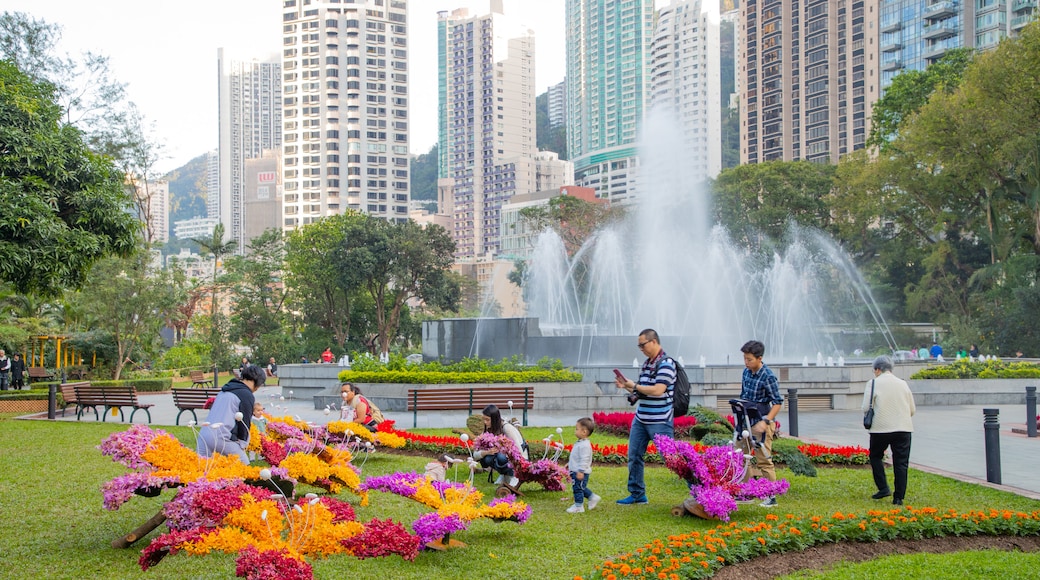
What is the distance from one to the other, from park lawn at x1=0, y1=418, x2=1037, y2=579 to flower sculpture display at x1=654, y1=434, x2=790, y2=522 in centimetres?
27

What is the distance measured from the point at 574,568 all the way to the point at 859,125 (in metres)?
92.3

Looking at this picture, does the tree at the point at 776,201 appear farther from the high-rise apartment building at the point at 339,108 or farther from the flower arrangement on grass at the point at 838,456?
the high-rise apartment building at the point at 339,108

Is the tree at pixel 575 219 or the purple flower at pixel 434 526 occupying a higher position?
the tree at pixel 575 219

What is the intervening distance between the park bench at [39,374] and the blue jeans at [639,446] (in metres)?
29.0

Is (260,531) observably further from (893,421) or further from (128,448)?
(893,421)

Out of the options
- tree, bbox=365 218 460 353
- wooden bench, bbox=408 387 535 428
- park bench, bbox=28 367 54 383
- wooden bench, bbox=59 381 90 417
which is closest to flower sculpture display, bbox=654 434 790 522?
wooden bench, bbox=408 387 535 428

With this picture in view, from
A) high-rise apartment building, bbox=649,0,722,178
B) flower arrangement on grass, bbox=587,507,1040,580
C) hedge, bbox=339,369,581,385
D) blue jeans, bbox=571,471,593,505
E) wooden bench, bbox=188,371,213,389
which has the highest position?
high-rise apartment building, bbox=649,0,722,178

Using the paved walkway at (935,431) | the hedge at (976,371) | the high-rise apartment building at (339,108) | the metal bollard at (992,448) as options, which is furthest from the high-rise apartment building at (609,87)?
the metal bollard at (992,448)

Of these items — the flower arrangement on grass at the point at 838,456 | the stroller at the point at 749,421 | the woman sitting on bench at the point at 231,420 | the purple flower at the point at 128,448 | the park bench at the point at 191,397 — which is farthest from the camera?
the park bench at the point at 191,397

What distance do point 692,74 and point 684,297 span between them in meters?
101

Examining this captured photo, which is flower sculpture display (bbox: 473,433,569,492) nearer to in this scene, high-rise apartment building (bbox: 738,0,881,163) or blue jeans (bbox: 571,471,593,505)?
blue jeans (bbox: 571,471,593,505)

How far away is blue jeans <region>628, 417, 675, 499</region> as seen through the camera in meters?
8.53

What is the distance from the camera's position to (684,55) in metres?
130

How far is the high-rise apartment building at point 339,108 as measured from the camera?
125 m
